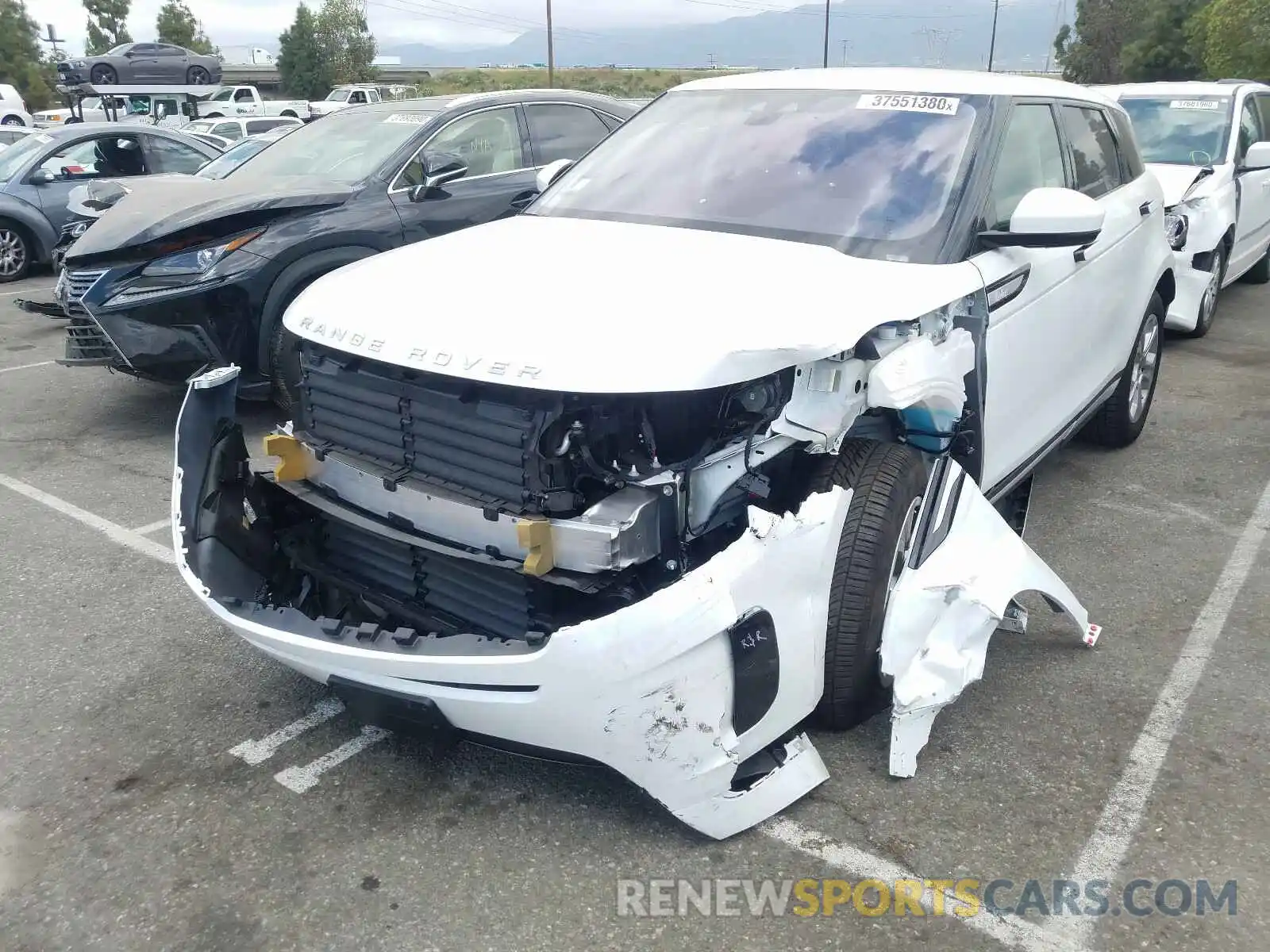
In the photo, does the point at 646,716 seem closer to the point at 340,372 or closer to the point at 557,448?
the point at 557,448

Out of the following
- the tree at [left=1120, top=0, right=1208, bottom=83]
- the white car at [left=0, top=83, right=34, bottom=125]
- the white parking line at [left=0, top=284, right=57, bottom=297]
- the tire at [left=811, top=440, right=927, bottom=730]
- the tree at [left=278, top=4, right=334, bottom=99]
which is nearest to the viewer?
the tire at [left=811, top=440, right=927, bottom=730]

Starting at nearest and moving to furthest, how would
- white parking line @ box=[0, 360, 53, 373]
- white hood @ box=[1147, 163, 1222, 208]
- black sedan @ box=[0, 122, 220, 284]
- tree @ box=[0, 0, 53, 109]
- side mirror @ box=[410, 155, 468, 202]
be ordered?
side mirror @ box=[410, 155, 468, 202] → white hood @ box=[1147, 163, 1222, 208] → white parking line @ box=[0, 360, 53, 373] → black sedan @ box=[0, 122, 220, 284] → tree @ box=[0, 0, 53, 109]

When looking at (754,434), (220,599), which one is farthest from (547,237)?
(220,599)

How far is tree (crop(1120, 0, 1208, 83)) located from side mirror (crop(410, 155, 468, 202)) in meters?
40.6

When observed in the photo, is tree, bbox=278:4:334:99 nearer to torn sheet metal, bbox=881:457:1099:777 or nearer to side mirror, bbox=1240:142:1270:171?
side mirror, bbox=1240:142:1270:171

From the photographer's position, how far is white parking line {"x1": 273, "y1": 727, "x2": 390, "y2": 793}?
2.85 meters

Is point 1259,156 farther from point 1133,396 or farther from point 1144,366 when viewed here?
point 1133,396

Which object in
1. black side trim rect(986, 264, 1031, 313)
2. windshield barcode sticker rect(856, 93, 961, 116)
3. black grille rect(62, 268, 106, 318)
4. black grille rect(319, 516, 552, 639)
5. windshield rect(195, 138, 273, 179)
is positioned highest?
windshield barcode sticker rect(856, 93, 961, 116)

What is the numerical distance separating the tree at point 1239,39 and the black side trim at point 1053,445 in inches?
833

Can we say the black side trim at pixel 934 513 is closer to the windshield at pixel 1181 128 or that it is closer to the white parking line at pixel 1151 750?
the white parking line at pixel 1151 750

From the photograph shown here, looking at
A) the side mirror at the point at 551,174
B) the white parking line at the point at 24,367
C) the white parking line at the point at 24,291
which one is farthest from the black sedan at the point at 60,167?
the side mirror at the point at 551,174

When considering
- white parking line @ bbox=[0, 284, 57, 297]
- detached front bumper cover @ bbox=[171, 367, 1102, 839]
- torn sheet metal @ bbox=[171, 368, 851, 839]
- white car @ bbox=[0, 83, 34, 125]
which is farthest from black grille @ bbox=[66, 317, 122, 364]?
white car @ bbox=[0, 83, 34, 125]

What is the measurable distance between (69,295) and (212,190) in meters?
0.98

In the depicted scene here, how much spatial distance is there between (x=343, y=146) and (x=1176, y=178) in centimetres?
574
